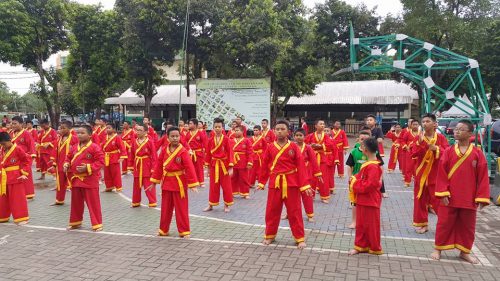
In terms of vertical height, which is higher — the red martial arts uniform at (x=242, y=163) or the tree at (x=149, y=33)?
the tree at (x=149, y=33)

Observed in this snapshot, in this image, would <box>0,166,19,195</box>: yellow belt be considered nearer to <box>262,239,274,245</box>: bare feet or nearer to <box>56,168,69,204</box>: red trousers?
<box>56,168,69,204</box>: red trousers

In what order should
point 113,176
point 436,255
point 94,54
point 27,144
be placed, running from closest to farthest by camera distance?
point 436,255, point 27,144, point 113,176, point 94,54

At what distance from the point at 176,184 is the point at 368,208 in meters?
2.68

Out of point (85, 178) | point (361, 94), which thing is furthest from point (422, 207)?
point (361, 94)

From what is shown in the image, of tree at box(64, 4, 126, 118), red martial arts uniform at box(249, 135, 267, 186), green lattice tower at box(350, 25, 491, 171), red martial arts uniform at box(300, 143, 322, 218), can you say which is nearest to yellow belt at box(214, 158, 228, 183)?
red martial arts uniform at box(300, 143, 322, 218)

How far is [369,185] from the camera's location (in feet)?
16.6

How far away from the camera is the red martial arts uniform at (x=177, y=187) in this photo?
5871mm

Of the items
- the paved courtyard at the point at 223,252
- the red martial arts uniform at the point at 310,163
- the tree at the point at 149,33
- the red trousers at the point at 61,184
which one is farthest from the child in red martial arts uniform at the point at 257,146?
the tree at the point at 149,33

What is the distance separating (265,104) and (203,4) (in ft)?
22.0

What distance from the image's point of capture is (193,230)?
20.8ft

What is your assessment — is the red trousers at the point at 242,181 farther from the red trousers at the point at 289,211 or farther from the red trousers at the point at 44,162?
the red trousers at the point at 44,162

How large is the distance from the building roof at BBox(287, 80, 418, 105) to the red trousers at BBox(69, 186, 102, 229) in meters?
22.3

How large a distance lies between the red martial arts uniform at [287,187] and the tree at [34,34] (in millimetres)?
21621

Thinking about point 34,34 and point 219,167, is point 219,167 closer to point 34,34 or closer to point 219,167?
point 219,167
